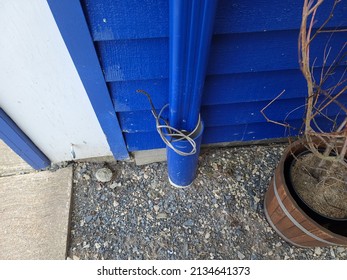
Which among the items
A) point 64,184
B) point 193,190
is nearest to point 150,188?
point 193,190

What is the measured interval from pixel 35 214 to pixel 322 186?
1.31 metres

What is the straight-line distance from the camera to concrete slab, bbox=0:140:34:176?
4.66ft

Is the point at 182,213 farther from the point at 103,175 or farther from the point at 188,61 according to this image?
the point at 188,61

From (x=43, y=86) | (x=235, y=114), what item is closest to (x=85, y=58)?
(x=43, y=86)

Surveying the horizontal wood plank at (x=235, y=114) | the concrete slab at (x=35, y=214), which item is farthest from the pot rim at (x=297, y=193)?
the concrete slab at (x=35, y=214)

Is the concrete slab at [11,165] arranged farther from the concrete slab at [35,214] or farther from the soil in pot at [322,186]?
the soil in pot at [322,186]

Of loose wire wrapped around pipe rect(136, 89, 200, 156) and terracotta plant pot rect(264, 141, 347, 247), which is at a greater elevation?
loose wire wrapped around pipe rect(136, 89, 200, 156)

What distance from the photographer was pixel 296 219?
3.22 ft

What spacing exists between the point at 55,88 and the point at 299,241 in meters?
1.15

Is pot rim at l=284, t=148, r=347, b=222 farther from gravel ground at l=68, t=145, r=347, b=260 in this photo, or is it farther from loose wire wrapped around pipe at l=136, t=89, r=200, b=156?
loose wire wrapped around pipe at l=136, t=89, r=200, b=156

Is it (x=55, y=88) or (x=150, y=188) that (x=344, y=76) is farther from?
(x=55, y=88)

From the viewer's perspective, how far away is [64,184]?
4.50 ft

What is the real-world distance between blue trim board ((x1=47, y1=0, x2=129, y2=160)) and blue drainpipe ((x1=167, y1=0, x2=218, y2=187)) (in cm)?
25

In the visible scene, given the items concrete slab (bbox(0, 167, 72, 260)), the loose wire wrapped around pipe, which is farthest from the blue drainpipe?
concrete slab (bbox(0, 167, 72, 260))
